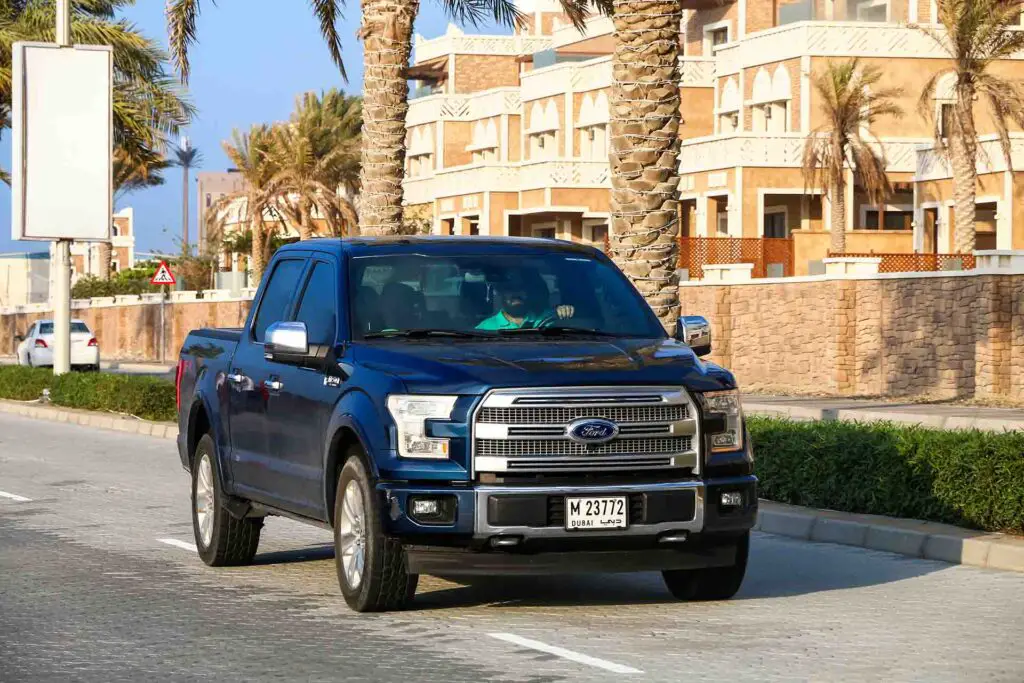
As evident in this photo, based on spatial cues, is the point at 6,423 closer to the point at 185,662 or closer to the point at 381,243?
the point at 381,243

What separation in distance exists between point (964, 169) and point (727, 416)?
3968 centimetres

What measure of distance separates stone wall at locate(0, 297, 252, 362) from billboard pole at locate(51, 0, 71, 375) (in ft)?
93.1

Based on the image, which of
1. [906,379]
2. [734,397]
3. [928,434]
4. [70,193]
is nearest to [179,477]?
[928,434]

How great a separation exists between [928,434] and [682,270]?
3648cm

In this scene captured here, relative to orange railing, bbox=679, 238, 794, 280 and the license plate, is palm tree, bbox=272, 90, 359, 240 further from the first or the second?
the license plate

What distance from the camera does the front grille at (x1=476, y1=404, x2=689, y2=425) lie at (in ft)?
30.7

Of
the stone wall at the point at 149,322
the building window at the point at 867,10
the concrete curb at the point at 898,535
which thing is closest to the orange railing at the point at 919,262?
the building window at the point at 867,10

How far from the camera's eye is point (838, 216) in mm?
56938

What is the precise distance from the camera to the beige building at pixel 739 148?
54.4m

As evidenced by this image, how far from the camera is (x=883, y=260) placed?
128 ft

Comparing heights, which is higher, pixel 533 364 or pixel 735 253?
pixel 735 253

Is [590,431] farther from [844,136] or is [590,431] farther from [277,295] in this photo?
[844,136]

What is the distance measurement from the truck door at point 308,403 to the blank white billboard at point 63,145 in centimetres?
2216

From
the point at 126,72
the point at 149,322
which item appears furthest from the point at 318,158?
the point at 126,72
